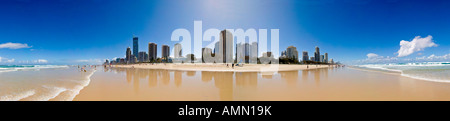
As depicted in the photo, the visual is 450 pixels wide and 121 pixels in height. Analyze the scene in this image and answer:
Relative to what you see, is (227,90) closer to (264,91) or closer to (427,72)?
(264,91)

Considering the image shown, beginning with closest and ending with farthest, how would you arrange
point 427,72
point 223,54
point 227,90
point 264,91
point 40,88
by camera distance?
point 264,91, point 227,90, point 40,88, point 427,72, point 223,54

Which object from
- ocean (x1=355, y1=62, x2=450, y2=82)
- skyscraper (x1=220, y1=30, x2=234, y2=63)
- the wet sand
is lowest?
ocean (x1=355, y1=62, x2=450, y2=82)

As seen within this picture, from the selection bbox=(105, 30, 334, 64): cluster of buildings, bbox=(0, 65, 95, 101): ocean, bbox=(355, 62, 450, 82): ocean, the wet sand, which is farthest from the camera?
bbox=(105, 30, 334, 64): cluster of buildings

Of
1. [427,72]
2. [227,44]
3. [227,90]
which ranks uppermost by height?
[227,44]

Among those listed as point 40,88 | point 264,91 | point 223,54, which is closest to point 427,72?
point 264,91

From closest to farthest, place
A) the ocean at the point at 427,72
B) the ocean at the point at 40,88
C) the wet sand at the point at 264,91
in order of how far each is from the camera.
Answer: the wet sand at the point at 264,91 < the ocean at the point at 40,88 < the ocean at the point at 427,72

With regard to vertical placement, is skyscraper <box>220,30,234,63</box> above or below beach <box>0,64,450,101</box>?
above

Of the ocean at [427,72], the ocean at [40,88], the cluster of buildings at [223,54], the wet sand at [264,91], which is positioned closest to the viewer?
the wet sand at [264,91]

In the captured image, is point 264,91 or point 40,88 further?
point 40,88

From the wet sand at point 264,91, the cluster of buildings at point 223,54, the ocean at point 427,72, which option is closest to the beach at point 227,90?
the wet sand at point 264,91

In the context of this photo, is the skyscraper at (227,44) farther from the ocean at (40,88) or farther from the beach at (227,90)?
the beach at (227,90)

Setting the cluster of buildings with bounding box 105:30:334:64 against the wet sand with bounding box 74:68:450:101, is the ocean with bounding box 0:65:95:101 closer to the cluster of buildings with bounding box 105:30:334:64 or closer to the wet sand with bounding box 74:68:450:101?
the wet sand with bounding box 74:68:450:101

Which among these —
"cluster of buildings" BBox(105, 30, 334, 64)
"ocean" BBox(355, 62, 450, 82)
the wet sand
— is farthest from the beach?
"cluster of buildings" BBox(105, 30, 334, 64)
